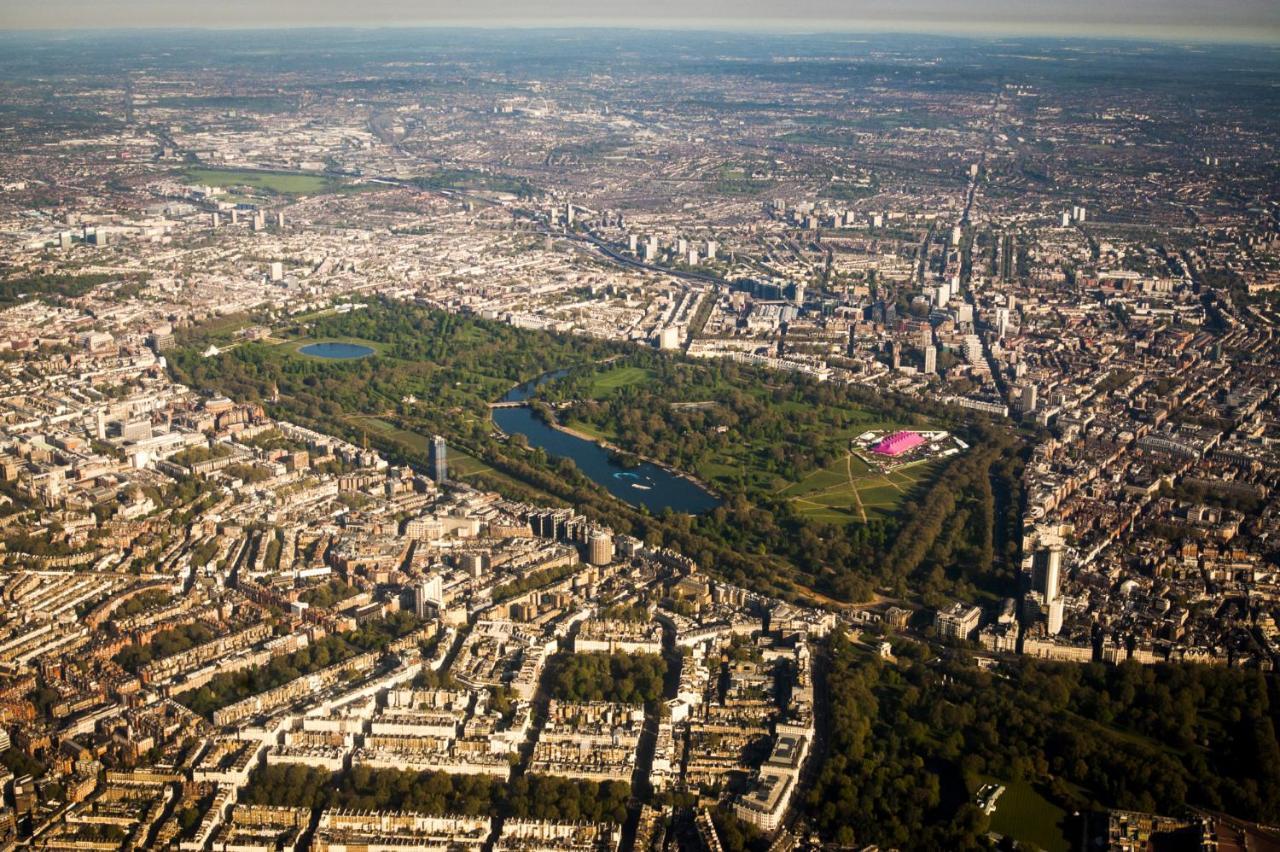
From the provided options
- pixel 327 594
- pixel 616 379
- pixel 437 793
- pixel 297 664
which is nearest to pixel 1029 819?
pixel 437 793

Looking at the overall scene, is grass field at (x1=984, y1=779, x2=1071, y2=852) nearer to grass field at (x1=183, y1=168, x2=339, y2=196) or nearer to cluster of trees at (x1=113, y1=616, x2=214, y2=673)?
cluster of trees at (x1=113, y1=616, x2=214, y2=673)

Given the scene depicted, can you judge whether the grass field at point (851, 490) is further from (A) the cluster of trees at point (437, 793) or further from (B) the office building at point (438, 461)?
(A) the cluster of trees at point (437, 793)

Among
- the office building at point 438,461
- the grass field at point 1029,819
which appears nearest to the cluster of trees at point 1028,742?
the grass field at point 1029,819

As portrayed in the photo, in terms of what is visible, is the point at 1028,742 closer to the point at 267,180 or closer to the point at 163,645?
the point at 163,645

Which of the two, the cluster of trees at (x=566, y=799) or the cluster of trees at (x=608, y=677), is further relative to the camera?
the cluster of trees at (x=608, y=677)

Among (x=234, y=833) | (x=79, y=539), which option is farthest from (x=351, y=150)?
(x=234, y=833)
